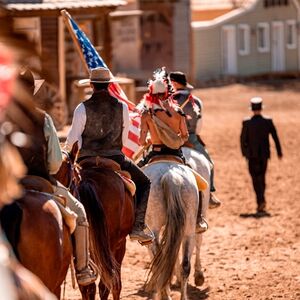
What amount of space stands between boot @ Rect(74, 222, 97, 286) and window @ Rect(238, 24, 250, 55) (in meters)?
44.6

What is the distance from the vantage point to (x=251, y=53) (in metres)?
53.3

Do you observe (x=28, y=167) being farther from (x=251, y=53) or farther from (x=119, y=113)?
(x=251, y=53)

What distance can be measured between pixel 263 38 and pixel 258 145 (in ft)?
122

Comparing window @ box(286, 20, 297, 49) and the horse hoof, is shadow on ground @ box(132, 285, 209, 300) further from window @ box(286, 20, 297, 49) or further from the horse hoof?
window @ box(286, 20, 297, 49)

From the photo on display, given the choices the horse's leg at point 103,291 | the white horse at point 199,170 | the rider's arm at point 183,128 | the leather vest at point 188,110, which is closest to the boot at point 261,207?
the leather vest at point 188,110

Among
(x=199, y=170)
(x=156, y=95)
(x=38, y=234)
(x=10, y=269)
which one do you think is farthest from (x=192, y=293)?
(x=10, y=269)

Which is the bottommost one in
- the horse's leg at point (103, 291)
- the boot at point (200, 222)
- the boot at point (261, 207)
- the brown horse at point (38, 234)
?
the boot at point (261, 207)

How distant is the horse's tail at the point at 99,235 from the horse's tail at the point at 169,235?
926 mm

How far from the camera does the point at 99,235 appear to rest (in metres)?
9.30

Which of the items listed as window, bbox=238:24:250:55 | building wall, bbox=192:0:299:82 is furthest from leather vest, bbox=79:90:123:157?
window, bbox=238:24:250:55

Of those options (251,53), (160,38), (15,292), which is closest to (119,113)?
(15,292)

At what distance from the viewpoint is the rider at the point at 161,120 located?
10.9 meters

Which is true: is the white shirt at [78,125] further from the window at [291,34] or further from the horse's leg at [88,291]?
the window at [291,34]

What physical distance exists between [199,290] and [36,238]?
16.3 feet
